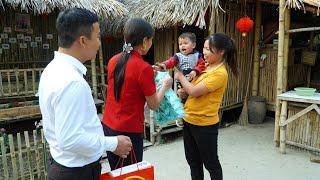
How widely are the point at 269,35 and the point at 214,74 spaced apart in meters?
4.85

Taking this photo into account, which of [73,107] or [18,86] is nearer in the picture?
[73,107]

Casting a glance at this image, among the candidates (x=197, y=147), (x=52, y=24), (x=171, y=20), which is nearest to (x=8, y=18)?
(x=52, y=24)

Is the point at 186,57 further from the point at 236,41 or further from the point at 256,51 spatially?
the point at 256,51

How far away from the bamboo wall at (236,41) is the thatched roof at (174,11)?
1.32ft

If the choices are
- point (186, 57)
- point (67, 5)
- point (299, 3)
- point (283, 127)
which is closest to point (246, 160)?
point (283, 127)

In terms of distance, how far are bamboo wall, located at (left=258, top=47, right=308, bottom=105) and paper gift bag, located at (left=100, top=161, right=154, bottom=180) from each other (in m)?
5.44

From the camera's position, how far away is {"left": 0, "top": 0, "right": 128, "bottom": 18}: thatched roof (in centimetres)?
603

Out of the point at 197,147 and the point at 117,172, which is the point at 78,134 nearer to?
the point at 117,172

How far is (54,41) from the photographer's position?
898 cm

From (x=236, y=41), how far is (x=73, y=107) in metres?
5.74

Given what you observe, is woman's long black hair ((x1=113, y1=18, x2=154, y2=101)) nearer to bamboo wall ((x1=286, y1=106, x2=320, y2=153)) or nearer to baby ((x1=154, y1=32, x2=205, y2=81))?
baby ((x1=154, y1=32, x2=205, y2=81))

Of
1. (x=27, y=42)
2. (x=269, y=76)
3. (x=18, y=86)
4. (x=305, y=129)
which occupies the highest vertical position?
(x=27, y=42)

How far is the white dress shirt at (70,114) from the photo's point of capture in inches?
51.8

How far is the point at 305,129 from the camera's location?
4.70 metres
